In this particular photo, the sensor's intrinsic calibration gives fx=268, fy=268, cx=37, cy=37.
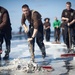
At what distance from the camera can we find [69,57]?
22.1ft

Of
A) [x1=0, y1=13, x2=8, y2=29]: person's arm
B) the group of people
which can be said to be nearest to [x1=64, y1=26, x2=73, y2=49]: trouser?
the group of people

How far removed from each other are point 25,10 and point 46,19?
1165 centimetres

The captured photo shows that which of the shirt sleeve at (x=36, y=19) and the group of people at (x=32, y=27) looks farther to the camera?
the group of people at (x=32, y=27)

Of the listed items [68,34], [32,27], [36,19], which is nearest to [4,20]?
[32,27]

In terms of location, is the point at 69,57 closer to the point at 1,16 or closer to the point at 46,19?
the point at 1,16

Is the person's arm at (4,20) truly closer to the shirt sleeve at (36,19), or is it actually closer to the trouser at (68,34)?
the shirt sleeve at (36,19)

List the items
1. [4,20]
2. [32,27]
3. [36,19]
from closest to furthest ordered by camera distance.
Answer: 1. [36,19]
2. [32,27]
3. [4,20]

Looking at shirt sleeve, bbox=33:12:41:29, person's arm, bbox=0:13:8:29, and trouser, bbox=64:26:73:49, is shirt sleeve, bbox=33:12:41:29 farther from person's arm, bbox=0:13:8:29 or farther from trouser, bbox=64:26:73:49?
trouser, bbox=64:26:73:49

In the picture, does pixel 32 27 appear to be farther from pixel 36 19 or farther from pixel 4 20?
pixel 4 20

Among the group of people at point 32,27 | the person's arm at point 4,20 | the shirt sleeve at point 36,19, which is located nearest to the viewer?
the shirt sleeve at point 36,19

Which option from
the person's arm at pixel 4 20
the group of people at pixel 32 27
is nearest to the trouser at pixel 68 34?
the group of people at pixel 32 27

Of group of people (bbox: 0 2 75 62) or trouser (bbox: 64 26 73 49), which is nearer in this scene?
group of people (bbox: 0 2 75 62)

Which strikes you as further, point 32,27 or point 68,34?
point 68,34

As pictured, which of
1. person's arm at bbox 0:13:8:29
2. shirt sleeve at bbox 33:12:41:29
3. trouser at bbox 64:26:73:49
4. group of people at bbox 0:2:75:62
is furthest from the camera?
trouser at bbox 64:26:73:49
